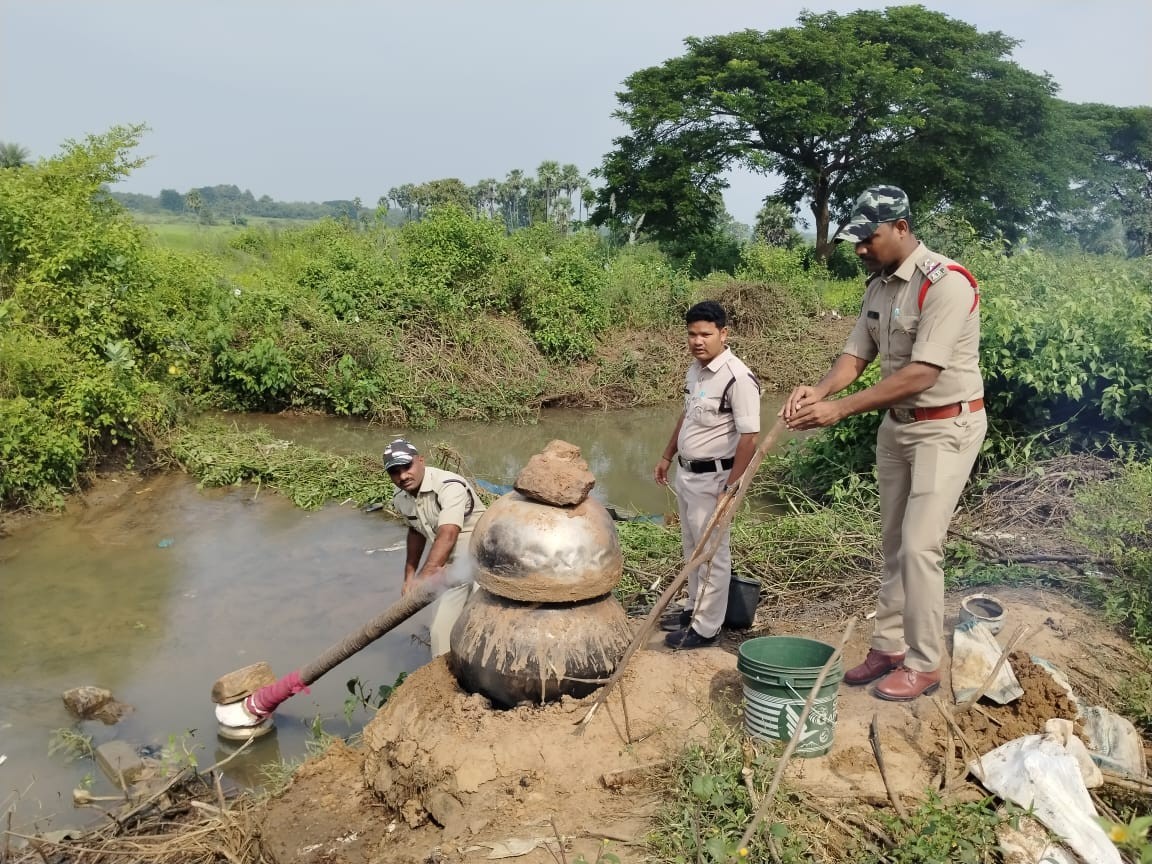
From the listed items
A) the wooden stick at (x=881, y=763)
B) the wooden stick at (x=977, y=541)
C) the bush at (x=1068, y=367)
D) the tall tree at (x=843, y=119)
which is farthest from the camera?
the tall tree at (x=843, y=119)

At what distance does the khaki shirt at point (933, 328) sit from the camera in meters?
3.48

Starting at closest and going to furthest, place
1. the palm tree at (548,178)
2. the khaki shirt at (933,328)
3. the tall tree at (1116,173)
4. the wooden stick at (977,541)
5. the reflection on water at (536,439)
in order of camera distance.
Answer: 1. the khaki shirt at (933,328)
2. the wooden stick at (977,541)
3. the reflection on water at (536,439)
4. the tall tree at (1116,173)
5. the palm tree at (548,178)

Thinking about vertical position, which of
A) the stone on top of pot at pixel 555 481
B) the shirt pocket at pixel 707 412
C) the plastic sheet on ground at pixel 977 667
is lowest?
the plastic sheet on ground at pixel 977 667

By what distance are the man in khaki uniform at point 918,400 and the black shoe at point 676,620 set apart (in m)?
1.35

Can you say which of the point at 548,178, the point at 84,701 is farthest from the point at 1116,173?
the point at 84,701

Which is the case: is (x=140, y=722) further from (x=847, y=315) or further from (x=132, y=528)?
(x=847, y=315)

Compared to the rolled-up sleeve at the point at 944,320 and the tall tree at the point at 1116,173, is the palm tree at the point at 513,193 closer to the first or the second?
the tall tree at the point at 1116,173

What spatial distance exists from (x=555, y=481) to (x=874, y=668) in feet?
5.78

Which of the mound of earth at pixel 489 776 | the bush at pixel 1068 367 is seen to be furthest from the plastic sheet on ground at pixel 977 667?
the bush at pixel 1068 367

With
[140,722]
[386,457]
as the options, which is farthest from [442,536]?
[140,722]

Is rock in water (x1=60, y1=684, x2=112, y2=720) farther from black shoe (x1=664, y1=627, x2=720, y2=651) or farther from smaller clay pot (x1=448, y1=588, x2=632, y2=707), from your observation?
black shoe (x1=664, y1=627, x2=720, y2=651)

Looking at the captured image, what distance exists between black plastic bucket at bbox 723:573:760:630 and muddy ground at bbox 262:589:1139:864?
34.0 inches

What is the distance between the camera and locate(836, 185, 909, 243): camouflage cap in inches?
140

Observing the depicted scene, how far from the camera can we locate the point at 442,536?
4.84 m
